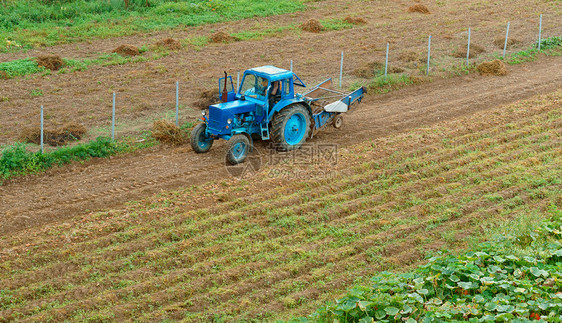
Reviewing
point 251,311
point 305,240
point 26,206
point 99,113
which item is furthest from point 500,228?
point 99,113

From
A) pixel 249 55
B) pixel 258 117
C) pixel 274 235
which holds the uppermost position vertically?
pixel 249 55

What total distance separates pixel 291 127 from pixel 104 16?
49.8 ft

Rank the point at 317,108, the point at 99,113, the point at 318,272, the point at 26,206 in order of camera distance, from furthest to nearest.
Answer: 1. the point at 99,113
2. the point at 317,108
3. the point at 26,206
4. the point at 318,272

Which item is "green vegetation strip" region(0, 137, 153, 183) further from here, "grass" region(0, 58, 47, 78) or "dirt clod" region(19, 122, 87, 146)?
"grass" region(0, 58, 47, 78)

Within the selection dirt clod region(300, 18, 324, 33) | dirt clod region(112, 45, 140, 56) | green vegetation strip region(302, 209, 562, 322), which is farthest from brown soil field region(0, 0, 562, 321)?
dirt clod region(300, 18, 324, 33)

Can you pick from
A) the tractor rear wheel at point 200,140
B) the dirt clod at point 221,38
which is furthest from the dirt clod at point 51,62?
the tractor rear wheel at point 200,140

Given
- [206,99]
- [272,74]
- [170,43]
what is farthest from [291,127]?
[170,43]

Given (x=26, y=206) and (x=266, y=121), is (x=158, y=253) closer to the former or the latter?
(x=26, y=206)

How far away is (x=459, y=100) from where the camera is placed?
18.8m

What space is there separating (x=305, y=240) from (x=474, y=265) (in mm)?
3080

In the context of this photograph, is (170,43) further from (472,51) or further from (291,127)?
(472,51)

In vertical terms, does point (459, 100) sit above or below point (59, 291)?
above

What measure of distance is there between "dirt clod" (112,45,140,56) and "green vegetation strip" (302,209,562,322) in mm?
15431

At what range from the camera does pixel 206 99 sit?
18781 millimetres
